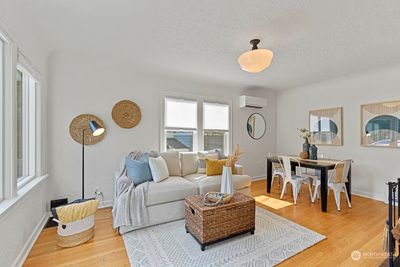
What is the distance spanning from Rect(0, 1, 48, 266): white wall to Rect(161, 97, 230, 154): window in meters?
1.95

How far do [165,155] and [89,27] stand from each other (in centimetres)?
209

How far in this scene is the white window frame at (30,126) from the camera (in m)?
2.40

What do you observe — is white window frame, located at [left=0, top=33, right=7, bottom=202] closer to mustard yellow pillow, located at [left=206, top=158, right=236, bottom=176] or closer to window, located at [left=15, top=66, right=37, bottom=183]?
window, located at [left=15, top=66, right=37, bottom=183]

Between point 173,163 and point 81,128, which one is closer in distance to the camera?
point 81,128

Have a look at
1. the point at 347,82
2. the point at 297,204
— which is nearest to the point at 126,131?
the point at 297,204

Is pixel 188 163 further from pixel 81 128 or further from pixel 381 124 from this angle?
pixel 381 124

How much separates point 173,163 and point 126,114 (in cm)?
123

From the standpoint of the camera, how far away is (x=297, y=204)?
3314 mm

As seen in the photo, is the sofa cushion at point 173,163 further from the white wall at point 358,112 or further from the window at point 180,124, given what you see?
the white wall at point 358,112

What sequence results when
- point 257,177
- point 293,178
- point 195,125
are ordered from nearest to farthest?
point 293,178, point 195,125, point 257,177

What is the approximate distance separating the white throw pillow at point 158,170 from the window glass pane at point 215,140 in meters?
1.59

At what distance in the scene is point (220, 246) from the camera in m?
2.10

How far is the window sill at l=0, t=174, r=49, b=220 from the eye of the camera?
1.52 meters

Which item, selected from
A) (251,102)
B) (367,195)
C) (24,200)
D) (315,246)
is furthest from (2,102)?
(367,195)
